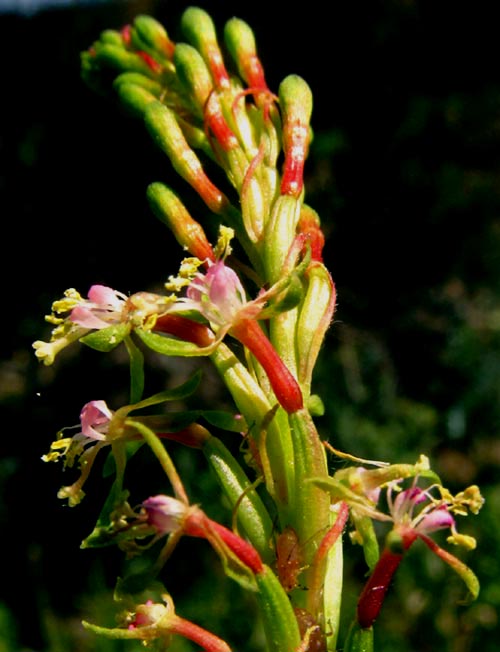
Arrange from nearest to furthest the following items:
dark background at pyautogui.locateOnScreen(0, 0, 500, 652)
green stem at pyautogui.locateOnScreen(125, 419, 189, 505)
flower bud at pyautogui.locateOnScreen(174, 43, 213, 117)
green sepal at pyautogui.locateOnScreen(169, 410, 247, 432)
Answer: green stem at pyautogui.locateOnScreen(125, 419, 189, 505) < green sepal at pyautogui.locateOnScreen(169, 410, 247, 432) < flower bud at pyautogui.locateOnScreen(174, 43, 213, 117) < dark background at pyautogui.locateOnScreen(0, 0, 500, 652)

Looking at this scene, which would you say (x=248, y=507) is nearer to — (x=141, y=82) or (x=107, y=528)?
(x=107, y=528)

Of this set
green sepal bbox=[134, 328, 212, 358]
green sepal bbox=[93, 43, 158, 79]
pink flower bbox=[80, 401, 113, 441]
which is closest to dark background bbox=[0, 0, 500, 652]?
green sepal bbox=[93, 43, 158, 79]

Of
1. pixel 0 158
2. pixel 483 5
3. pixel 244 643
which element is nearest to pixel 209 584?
pixel 244 643

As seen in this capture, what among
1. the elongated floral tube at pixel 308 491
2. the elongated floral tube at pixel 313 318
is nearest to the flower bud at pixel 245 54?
the elongated floral tube at pixel 313 318

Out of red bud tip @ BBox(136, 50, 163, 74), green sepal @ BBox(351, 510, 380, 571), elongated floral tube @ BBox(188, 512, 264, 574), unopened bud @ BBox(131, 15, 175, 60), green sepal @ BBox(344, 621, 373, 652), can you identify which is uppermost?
unopened bud @ BBox(131, 15, 175, 60)

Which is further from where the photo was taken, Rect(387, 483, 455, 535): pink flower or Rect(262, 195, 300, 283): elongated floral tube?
Rect(262, 195, 300, 283): elongated floral tube

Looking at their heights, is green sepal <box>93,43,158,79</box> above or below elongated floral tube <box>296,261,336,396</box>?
above

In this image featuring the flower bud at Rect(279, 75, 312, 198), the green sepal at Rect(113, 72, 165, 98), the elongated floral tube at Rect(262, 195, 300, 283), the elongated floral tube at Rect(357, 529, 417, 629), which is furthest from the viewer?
the green sepal at Rect(113, 72, 165, 98)

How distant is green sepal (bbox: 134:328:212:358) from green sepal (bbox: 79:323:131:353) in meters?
0.05

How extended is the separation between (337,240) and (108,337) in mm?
4309

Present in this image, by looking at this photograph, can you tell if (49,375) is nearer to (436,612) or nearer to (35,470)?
(35,470)

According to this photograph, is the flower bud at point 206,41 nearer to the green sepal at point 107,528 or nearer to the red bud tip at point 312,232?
the red bud tip at point 312,232

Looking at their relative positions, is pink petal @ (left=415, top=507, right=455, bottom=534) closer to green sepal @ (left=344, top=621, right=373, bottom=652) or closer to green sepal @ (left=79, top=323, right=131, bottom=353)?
green sepal @ (left=344, top=621, right=373, bottom=652)

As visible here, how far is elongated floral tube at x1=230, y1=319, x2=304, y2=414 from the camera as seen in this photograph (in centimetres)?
154
